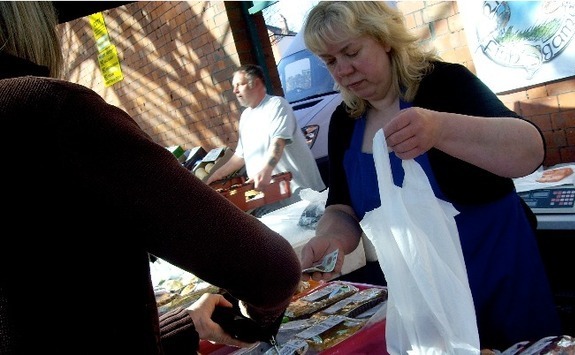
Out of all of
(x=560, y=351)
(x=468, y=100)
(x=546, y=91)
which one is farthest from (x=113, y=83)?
(x=560, y=351)

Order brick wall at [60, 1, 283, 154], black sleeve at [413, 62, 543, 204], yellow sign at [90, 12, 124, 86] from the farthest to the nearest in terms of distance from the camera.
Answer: yellow sign at [90, 12, 124, 86], brick wall at [60, 1, 283, 154], black sleeve at [413, 62, 543, 204]

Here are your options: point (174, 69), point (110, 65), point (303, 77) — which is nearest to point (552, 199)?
point (303, 77)

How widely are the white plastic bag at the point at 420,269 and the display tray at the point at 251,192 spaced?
1.89 meters

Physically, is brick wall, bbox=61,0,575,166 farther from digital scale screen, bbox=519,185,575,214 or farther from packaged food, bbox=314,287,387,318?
packaged food, bbox=314,287,387,318

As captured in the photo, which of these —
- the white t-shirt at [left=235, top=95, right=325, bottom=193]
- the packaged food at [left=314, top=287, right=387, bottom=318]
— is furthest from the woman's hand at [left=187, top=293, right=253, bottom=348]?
the white t-shirt at [left=235, top=95, right=325, bottom=193]

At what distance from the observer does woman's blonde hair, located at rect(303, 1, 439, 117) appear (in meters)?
1.53

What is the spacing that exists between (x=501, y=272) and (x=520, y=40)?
5.45 feet

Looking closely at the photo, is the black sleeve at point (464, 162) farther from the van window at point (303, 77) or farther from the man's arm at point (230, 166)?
the van window at point (303, 77)

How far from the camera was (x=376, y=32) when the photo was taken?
154cm

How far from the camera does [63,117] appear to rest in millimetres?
704

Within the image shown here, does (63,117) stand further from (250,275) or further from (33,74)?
(250,275)

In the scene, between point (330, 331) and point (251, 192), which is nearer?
point (330, 331)

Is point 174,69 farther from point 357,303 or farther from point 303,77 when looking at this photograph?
point 357,303

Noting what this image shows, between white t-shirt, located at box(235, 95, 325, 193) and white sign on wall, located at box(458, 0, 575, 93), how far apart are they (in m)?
1.47
